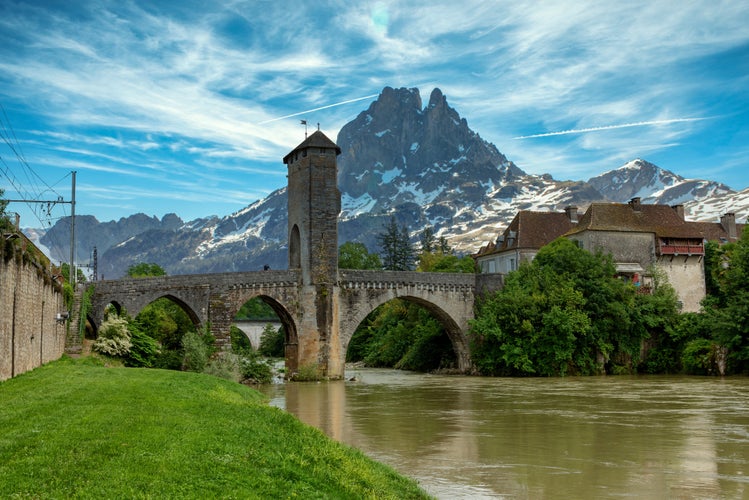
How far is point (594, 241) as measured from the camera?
49.0 meters

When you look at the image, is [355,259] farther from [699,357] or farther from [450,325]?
[699,357]

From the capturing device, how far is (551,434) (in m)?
18.8

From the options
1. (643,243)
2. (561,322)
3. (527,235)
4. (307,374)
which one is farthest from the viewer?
(527,235)

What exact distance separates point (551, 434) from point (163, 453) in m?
12.2

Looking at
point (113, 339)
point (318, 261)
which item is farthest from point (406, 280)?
point (113, 339)

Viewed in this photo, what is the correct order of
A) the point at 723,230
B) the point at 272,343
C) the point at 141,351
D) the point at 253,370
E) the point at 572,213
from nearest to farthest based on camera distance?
1. the point at 141,351
2. the point at 253,370
3. the point at 572,213
4. the point at 723,230
5. the point at 272,343

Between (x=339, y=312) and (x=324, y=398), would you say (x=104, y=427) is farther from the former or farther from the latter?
(x=339, y=312)

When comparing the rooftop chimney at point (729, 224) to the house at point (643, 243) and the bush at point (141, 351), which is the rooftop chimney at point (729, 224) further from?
the bush at point (141, 351)

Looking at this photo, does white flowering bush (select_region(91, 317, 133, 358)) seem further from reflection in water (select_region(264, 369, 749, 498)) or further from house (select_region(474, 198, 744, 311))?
house (select_region(474, 198, 744, 311))

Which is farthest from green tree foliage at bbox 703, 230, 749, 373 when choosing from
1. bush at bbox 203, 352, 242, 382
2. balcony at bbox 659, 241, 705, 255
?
bush at bbox 203, 352, 242, 382

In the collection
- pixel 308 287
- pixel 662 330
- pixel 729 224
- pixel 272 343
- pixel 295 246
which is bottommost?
pixel 272 343

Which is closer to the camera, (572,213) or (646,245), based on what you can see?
(646,245)

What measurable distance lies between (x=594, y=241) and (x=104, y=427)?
42.6 m

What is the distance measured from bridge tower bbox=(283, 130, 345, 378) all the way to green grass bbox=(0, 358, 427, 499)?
81.0 feet
